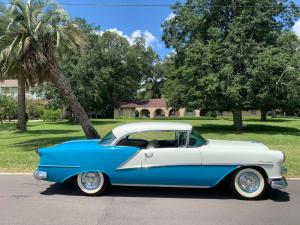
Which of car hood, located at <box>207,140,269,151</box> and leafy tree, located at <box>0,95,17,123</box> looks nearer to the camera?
car hood, located at <box>207,140,269,151</box>

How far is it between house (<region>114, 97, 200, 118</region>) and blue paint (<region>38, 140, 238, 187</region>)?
6617cm

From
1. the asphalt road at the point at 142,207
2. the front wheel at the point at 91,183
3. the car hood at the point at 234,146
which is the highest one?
the car hood at the point at 234,146

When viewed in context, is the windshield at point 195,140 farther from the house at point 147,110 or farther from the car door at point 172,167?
the house at point 147,110

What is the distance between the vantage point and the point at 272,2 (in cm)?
2706

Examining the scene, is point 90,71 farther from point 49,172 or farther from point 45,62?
point 49,172

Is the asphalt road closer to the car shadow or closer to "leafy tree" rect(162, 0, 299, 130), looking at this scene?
the car shadow

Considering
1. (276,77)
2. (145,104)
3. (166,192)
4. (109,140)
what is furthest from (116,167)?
(145,104)

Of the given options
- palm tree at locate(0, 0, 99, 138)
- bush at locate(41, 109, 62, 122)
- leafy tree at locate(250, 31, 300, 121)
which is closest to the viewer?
palm tree at locate(0, 0, 99, 138)

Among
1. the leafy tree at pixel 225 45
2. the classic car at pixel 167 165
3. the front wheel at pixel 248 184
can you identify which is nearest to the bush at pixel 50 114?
the leafy tree at pixel 225 45

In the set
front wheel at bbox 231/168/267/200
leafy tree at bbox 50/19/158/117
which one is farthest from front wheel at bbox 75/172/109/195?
leafy tree at bbox 50/19/158/117

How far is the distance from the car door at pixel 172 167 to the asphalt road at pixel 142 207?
1.10 ft

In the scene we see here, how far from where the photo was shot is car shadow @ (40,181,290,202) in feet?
25.3

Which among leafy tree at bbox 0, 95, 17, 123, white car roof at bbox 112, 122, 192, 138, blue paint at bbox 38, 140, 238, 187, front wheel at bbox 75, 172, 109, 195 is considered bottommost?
front wheel at bbox 75, 172, 109, 195

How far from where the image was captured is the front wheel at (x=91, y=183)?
767 cm
